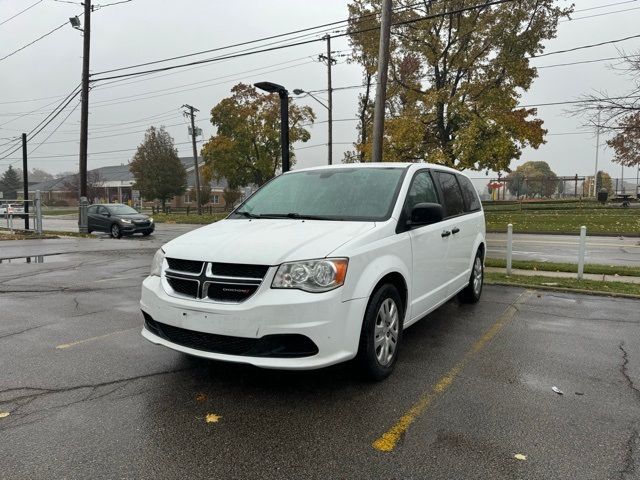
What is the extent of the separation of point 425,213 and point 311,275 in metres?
1.34

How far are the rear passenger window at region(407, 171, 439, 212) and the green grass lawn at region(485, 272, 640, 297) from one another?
12.5ft

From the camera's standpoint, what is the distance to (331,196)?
4512 mm

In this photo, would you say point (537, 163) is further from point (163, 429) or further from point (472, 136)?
point (163, 429)

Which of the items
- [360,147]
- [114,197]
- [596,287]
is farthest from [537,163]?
[596,287]

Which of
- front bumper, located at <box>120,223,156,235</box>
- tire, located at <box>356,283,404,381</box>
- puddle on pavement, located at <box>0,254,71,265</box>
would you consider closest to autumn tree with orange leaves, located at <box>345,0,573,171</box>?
front bumper, located at <box>120,223,156,235</box>

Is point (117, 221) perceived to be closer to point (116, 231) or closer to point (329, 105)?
point (116, 231)

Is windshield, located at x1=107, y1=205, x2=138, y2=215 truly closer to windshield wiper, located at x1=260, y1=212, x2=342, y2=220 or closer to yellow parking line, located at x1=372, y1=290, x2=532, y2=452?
windshield wiper, located at x1=260, y1=212, x2=342, y2=220

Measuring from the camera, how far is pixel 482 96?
23328 millimetres

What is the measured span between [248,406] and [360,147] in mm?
25893

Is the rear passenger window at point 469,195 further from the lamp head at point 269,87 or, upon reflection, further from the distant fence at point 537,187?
the distant fence at point 537,187

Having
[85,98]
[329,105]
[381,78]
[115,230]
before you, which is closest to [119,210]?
[115,230]

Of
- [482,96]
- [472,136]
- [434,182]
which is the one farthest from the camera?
[482,96]

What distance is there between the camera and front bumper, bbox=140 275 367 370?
319cm

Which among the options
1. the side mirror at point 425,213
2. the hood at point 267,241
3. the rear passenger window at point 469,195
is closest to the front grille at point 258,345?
the hood at point 267,241
